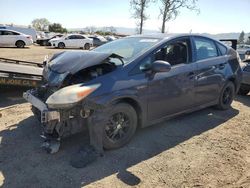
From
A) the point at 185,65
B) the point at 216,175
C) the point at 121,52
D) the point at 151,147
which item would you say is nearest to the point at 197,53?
the point at 185,65

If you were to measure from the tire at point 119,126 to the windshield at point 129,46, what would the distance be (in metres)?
0.78

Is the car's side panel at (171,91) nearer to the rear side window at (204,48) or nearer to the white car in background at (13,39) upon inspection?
the rear side window at (204,48)

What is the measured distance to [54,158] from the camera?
4168 mm

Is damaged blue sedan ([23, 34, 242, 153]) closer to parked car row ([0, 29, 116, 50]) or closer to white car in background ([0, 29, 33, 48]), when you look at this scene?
parked car row ([0, 29, 116, 50])

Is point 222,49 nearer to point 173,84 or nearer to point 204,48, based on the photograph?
point 204,48

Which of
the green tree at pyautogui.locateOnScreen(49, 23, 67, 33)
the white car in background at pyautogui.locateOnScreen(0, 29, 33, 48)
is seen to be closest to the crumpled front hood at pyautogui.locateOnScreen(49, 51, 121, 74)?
the white car in background at pyautogui.locateOnScreen(0, 29, 33, 48)

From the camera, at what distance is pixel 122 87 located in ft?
14.1

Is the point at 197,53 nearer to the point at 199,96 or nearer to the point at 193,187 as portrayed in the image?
the point at 199,96

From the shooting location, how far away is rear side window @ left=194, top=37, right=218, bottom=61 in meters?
5.66

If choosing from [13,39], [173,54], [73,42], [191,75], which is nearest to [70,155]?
[173,54]

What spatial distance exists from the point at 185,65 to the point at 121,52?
1155 millimetres

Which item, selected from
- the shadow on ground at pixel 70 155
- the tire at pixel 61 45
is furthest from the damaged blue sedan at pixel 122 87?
the tire at pixel 61 45

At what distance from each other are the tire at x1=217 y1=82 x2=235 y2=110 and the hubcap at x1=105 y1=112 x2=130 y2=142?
2.76 metres

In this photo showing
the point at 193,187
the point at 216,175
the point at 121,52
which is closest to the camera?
the point at 193,187
